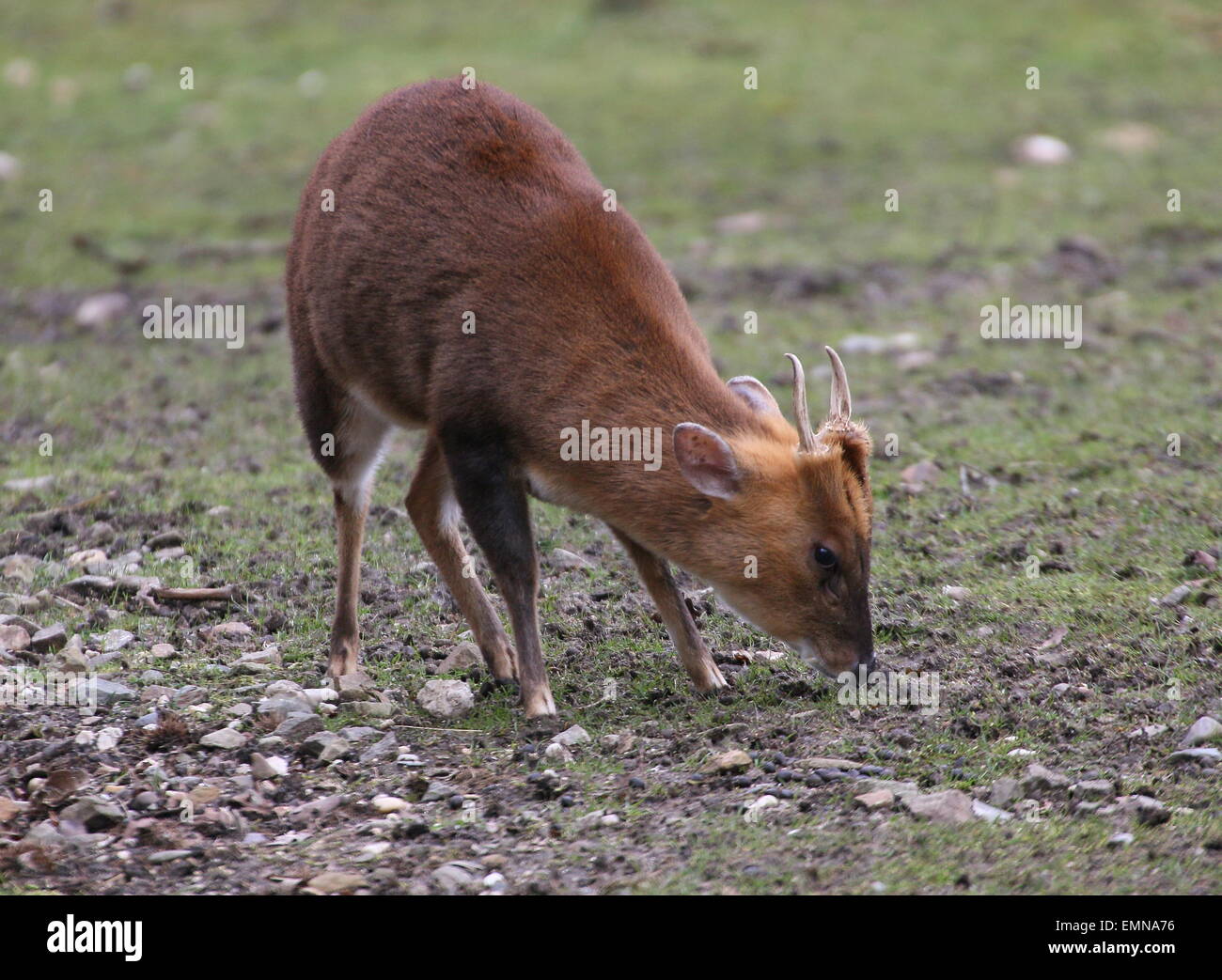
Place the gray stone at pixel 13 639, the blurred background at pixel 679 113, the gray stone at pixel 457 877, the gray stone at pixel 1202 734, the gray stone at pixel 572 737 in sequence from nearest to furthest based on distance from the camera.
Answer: the gray stone at pixel 457 877
the gray stone at pixel 1202 734
the gray stone at pixel 572 737
the gray stone at pixel 13 639
the blurred background at pixel 679 113

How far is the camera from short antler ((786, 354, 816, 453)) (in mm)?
4836

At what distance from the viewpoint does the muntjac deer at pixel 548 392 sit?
5.11 meters

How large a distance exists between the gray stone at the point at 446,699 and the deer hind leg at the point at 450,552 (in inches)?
12.3

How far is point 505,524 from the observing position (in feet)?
17.7

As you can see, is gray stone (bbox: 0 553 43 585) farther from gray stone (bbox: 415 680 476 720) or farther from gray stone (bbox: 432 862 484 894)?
gray stone (bbox: 432 862 484 894)

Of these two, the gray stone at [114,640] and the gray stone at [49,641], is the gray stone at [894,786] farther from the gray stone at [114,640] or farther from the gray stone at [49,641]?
the gray stone at [49,641]

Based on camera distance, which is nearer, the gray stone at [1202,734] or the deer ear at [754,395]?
the gray stone at [1202,734]

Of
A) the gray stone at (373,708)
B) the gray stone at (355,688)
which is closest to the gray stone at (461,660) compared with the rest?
the gray stone at (355,688)

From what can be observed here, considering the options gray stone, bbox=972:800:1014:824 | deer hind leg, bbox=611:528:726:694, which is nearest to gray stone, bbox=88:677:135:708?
deer hind leg, bbox=611:528:726:694

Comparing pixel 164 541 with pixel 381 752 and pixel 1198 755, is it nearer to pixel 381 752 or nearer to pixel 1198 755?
pixel 381 752

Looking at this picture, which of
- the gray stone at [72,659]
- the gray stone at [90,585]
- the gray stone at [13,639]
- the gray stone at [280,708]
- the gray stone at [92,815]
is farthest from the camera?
the gray stone at [90,585]

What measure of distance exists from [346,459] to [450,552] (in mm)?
520

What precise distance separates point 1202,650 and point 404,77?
11593 mm
